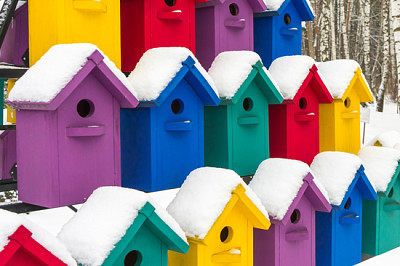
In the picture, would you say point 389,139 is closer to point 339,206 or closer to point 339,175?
point 339,175

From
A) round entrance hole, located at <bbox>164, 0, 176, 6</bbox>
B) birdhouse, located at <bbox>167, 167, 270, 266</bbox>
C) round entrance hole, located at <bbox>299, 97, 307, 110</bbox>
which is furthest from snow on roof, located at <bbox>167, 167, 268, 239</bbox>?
round entrance hole, located at <bbox>299, 97, 307, 110</bbox>

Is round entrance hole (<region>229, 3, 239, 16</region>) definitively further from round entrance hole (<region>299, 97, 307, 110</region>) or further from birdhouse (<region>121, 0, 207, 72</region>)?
round entrance hole (<region>299, 97, 307, 110</region>)

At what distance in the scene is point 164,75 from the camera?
2.97 metres

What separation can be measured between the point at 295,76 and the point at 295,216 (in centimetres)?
105

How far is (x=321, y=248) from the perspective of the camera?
13.4 ft

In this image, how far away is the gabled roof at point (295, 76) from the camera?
12.6ft

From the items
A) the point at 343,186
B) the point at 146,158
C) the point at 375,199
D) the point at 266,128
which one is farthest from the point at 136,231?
the point at 375,199

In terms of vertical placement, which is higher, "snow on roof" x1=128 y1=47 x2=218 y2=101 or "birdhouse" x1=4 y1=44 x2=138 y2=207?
"snow on roof" x1=128 y1=47 x2=218 y2=101

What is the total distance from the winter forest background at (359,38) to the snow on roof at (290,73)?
844cm

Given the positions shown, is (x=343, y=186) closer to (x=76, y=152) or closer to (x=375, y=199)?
(x=375, y=199)

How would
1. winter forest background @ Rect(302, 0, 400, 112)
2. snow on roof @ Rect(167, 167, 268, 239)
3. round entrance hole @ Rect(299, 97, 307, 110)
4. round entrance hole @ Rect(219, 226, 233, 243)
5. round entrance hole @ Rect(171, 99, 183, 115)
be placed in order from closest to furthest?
snow on roof @ Rect(167, 167, 268, 239)
round entrance hole @ Rect(219, 226, 233, 243)
round entrance hole @ Rect(171, 99, 183, 115)
round entrance hole @ Rect(299, 97, 307, 110)
winter forest background @ Rect(302, 0, 400, 112)

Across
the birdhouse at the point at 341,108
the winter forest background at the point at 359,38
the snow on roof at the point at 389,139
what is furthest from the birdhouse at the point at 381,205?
the winter forest background at the point at 359,38

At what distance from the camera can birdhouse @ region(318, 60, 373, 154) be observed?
14.3 ft

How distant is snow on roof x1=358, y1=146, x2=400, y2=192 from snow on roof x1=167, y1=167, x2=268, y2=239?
68.1 inches
